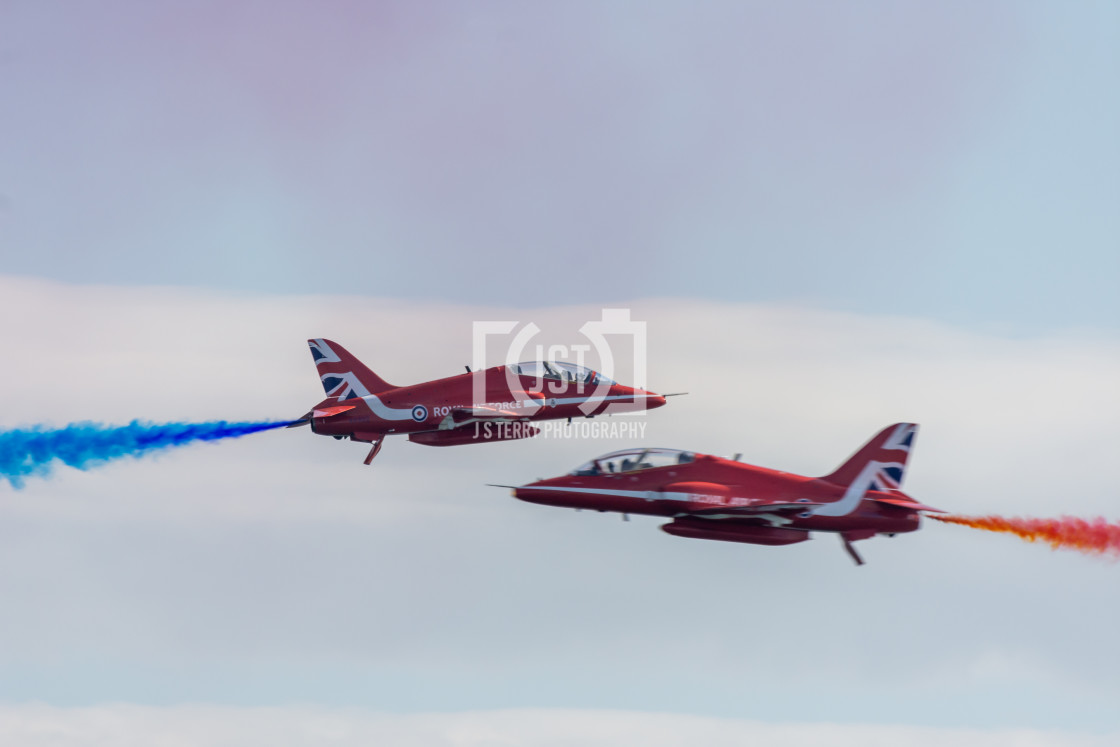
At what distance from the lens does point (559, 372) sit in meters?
64.6

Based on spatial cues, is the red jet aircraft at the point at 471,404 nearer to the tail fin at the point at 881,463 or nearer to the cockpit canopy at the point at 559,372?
the cockpit canopy at the point at 559,372

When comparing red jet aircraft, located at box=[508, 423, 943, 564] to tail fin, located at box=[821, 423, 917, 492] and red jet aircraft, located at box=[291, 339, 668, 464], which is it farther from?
red jet aircraft, located at box=[291, 339, 668, 464]

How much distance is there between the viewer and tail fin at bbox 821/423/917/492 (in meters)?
55.4

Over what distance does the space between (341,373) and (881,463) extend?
69.4 ft

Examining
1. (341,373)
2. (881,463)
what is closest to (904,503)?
(881,463)

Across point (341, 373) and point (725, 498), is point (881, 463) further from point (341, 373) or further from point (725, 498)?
point (341, 373)

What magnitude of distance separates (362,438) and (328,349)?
15.5 ft

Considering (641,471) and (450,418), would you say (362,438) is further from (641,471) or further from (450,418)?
(641,471)

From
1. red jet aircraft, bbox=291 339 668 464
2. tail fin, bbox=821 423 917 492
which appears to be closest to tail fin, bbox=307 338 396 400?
red jet aircraft, bbox=291 339 668 464

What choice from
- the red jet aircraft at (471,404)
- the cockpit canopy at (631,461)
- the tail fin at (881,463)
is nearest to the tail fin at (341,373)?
the red jet aircraft at (471,404)

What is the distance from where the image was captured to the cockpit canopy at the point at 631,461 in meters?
54.8

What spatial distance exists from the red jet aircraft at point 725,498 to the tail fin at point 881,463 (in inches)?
4.0

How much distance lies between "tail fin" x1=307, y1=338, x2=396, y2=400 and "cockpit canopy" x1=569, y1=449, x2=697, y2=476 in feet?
41.0

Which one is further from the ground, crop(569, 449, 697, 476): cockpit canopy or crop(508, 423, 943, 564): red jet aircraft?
crop(569, 449, 697, 476): cockpit canopy
